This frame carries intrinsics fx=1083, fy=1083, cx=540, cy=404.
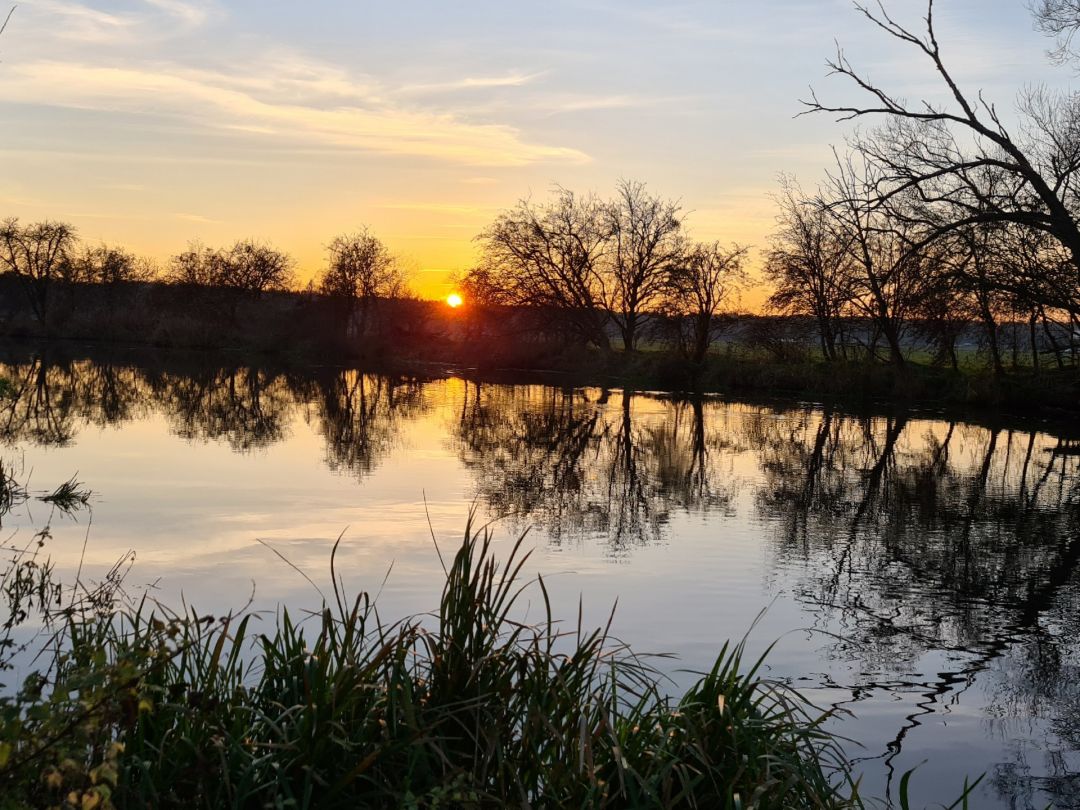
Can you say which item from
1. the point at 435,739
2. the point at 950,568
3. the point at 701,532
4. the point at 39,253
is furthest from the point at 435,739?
the point at 39,253

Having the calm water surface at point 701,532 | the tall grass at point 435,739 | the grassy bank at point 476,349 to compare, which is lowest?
the calm water surface at point 701,532

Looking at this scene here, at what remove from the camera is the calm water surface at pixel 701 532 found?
718cm

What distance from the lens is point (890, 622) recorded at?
9031 millimetres

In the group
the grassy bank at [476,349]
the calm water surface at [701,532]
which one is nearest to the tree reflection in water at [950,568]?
the calm water surface at [701,532]

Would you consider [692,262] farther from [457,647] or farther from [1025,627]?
[457,647]

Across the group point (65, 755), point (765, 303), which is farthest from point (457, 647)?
point (765, 303)

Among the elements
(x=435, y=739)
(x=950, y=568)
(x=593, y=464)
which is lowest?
(x=950, y=568)

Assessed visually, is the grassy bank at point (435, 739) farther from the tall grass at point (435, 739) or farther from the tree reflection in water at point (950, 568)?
the tree reflection in water at point (950, 568)

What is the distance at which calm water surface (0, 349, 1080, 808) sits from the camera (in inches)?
283

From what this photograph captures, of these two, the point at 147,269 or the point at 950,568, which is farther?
the point at 147,269

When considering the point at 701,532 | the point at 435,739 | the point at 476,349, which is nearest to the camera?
the point at 435,739

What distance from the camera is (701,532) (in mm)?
13102

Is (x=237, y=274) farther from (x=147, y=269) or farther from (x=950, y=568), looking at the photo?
(x=950, y=568)

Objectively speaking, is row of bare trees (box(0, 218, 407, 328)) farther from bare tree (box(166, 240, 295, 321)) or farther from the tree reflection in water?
the tree reflection in water
